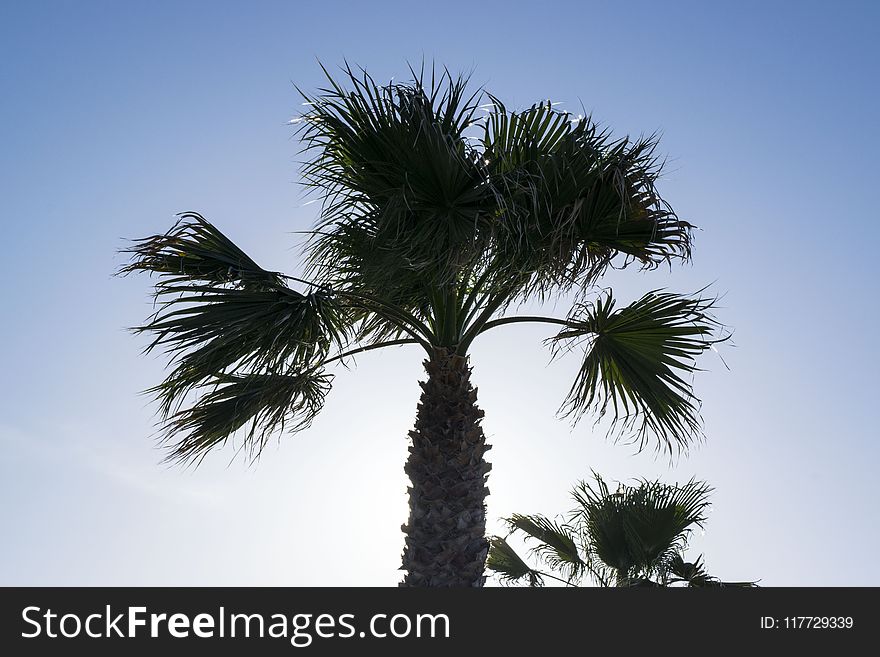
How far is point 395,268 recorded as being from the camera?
496 cm

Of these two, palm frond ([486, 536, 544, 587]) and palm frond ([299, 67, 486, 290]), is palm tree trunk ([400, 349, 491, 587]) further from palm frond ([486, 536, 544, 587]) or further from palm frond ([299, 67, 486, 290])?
palm frond ([486, 536, 544, 587])

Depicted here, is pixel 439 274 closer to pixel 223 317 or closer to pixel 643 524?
pixel 223 317

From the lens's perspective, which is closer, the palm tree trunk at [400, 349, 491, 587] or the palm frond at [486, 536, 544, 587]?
the palm tree trunk at [400, 349, 491, 587]

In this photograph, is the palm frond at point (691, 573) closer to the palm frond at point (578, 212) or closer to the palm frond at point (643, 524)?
the palm frond at point (643, 524)

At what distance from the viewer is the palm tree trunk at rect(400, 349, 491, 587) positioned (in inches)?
194

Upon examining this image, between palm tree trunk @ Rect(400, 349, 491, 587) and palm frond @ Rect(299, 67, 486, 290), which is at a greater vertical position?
palm frond @ Rect(299, 67, 486, 290)

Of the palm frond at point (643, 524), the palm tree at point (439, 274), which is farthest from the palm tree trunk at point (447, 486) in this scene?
the palm frond at point (643, 524)

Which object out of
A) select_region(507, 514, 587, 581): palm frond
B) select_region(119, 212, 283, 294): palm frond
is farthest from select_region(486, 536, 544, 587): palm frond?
select_region(119, 212, 283, 294): palm frond

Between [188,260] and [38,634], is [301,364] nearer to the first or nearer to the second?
[188,260]

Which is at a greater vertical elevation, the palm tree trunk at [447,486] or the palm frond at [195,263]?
the palm frond at [195,263]

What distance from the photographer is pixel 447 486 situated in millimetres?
5012

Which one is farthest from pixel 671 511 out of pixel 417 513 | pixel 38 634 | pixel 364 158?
pixel 38 634

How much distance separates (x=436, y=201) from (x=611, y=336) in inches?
68.1

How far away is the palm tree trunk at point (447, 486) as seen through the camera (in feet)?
16.2
